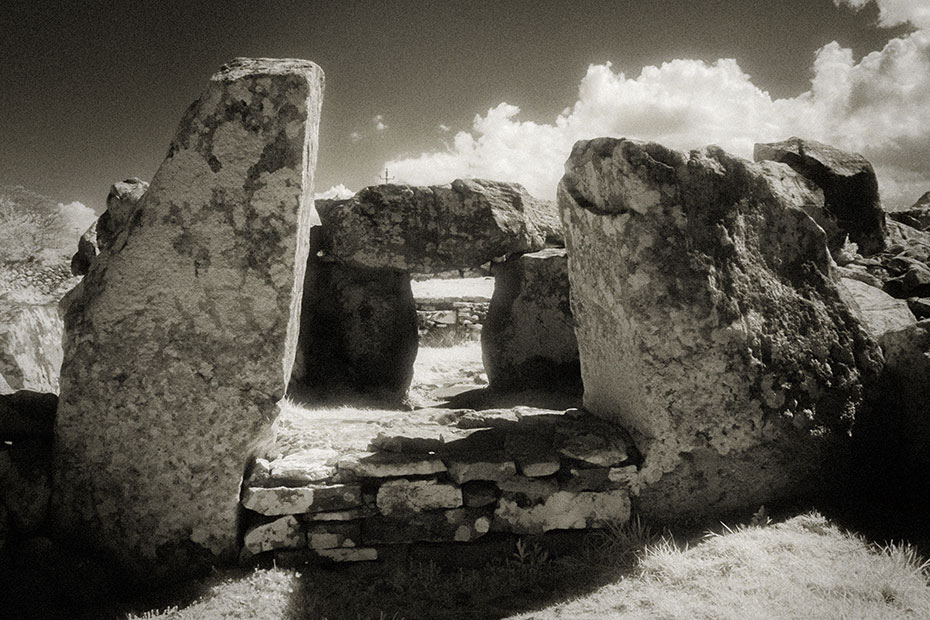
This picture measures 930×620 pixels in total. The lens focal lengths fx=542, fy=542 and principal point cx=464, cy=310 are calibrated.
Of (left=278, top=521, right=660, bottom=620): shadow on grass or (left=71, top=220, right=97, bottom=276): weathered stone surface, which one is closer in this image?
(left=278, top=521, right=660, bottom=620): shadow on grass

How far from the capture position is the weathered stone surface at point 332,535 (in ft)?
8.86

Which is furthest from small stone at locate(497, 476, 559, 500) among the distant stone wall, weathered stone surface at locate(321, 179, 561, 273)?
the distant stone wall

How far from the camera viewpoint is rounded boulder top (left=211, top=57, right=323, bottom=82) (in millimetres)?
2693

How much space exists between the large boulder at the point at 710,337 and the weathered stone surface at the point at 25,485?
2898 mm

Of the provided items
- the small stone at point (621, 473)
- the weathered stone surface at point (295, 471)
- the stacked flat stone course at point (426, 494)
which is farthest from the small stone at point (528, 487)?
the weathered stone surface at point (295, 471)

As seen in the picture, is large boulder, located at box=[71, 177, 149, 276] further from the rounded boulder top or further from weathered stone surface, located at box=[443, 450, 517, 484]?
weathered stone surface, located at box=[443, 450, 517, 484]

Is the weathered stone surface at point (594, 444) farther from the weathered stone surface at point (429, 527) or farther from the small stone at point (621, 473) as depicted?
the weathered stone surface at point (429, 527)

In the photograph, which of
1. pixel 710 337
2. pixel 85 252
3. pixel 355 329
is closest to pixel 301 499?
pixel 710 337

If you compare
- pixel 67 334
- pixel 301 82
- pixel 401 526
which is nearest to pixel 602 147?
pixel 301 82

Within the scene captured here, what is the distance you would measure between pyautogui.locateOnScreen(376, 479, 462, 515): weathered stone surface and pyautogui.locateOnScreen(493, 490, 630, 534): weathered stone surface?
0.25 m

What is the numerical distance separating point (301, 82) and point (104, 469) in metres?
2.11

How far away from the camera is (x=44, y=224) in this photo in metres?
21.4

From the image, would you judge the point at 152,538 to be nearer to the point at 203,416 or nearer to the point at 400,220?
the point at 203,416

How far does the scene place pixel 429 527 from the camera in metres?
2.75
